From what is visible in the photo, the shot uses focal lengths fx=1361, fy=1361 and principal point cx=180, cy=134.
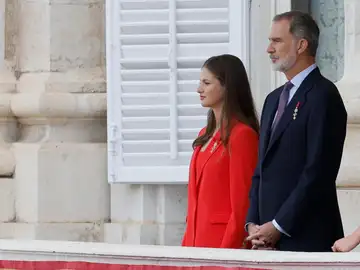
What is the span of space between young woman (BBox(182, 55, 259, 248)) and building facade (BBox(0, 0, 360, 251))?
1823mm


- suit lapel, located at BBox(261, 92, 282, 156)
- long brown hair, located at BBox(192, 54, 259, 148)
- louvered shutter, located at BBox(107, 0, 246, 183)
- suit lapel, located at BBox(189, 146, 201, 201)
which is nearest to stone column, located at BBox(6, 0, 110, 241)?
louvered shutter, located at BBox(107, 0, 246, 183)

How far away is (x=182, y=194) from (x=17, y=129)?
1055 millimetres

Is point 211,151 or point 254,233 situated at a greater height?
point 211,151

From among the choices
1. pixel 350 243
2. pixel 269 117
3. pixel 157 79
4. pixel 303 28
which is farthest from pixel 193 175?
pixel 157 79

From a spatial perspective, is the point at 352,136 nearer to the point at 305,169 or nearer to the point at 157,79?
the point at 157,79

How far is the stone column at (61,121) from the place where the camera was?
7270 millimetres

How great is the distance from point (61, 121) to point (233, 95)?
8.90 feet

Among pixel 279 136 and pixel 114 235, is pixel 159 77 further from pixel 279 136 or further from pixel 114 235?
pixel 279 136

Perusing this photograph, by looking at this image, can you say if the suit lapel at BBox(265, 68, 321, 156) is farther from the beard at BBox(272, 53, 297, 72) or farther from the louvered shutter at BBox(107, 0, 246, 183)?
the louvered shutter at BBox(107, 0, 246, 183)

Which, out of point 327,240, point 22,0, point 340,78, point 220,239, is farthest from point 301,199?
point 22,0

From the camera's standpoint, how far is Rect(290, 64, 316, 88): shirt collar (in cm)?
457

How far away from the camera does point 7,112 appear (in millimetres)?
7414

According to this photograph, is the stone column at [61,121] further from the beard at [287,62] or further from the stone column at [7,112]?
the beard at [287,62]

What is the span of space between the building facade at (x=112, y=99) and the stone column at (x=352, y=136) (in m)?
0.17
